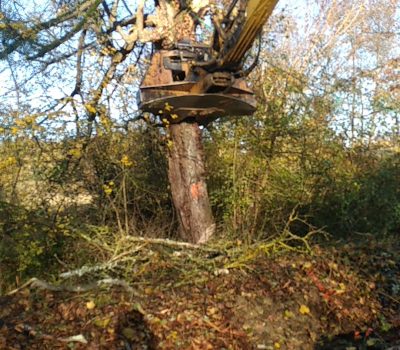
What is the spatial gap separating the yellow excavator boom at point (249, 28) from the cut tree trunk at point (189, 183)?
1.63 meters

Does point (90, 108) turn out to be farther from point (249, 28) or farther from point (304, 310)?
point (304, 310)

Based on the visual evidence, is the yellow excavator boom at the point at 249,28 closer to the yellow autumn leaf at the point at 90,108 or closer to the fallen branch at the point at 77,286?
the yellow autumn leaf at the point at 90,108

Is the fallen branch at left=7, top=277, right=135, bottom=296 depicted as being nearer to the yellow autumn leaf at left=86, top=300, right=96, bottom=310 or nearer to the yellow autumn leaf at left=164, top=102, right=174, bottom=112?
the yellow autumn leaf at left=86, top=300, right=96, bottom=310

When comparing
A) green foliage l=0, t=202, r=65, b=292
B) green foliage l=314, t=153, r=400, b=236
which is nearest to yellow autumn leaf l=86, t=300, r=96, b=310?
green foliage l=0, t=202, r=65, b=292

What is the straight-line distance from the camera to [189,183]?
7480 mm

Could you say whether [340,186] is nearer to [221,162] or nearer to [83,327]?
[221,162]

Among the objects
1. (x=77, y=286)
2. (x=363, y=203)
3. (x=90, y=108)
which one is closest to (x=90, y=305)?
(x=77, y=286)

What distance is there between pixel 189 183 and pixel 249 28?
283 centimetres

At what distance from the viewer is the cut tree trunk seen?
742 centimetres

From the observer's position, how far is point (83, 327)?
4.19 m

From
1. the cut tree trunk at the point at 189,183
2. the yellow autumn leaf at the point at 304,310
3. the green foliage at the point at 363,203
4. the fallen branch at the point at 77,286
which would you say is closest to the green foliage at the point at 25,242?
the fallen branch at the point at 77,286

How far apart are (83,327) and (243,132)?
16.6 feet

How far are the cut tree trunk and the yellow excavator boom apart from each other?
1627mm

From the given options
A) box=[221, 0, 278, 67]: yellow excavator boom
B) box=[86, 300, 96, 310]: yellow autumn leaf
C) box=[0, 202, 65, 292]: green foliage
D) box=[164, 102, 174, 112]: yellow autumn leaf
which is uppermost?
box=[221, 0, 278, 67]: yellow excavator boom
